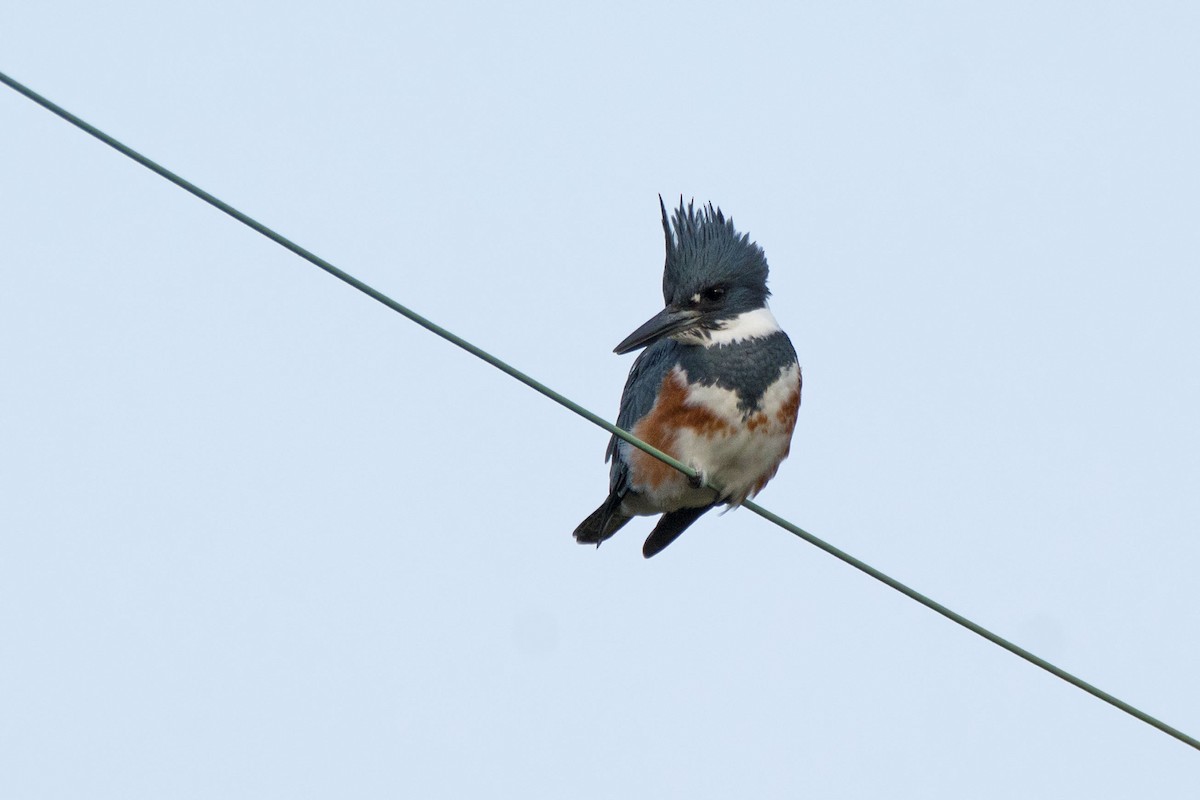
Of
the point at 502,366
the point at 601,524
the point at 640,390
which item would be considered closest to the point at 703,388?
the point at 640,390

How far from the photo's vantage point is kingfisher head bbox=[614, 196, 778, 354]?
6383mm

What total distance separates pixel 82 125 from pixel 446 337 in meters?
0.91

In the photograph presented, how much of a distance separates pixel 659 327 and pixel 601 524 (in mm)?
1003

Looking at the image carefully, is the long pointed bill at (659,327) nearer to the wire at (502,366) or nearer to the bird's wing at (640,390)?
the bird's wing at (640,390)

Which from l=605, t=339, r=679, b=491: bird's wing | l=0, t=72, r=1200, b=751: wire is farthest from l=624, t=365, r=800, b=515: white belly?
l=0, t=72, r=1200, b=751: wire

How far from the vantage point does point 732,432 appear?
6.16 m

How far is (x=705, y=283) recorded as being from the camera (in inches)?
257

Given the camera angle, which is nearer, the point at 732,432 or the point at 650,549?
the point at 732,432

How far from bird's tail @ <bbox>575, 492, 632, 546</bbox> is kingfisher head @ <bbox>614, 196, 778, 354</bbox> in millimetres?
844

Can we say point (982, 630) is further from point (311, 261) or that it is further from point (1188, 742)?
point (311, 261)

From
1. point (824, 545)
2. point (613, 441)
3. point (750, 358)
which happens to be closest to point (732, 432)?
point (750, 358)

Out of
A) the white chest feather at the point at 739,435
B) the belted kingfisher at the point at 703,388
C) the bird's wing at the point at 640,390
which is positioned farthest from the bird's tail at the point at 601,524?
the white chest feather at the point at 739,435

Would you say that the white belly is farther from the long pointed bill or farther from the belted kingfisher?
the long pointed bill

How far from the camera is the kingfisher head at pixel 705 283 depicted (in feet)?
20.9
